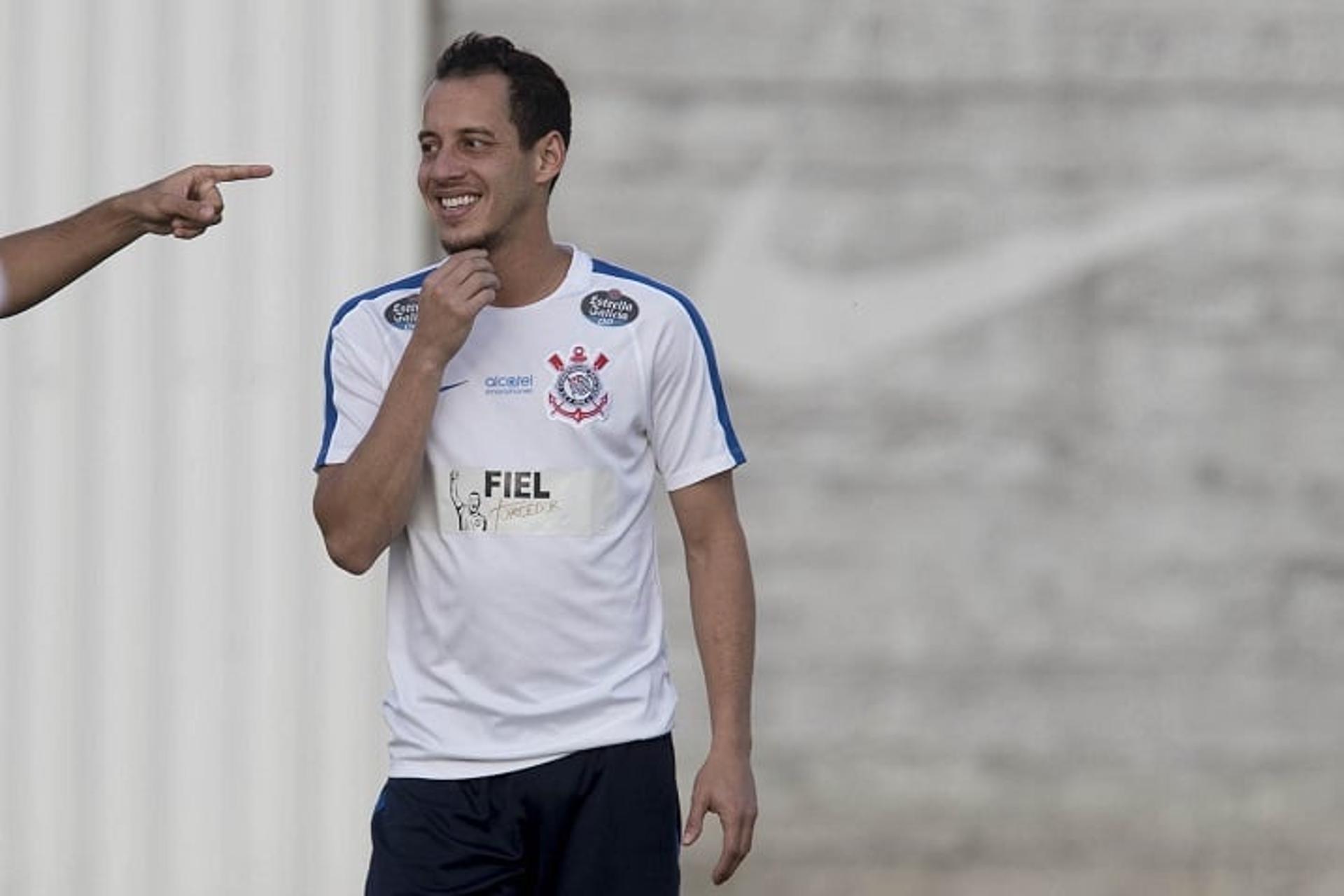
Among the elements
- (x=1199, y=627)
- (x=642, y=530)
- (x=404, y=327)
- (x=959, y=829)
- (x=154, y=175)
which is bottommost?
(x=959, y=829)

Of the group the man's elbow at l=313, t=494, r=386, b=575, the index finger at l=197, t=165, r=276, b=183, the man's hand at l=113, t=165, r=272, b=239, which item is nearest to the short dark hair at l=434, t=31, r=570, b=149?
the index finger at l=197, t=165, r=276, b=183

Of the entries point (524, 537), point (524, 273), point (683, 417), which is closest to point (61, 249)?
point (524, 273)

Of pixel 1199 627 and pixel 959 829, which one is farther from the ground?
pixel 1199 627

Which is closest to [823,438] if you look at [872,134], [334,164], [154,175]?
[872,134]

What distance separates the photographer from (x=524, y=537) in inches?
152

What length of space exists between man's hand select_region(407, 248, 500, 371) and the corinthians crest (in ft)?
0.55

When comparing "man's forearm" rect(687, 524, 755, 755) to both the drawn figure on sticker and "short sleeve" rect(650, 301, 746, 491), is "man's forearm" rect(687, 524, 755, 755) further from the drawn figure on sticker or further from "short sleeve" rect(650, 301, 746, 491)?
the drawn figure on sticker

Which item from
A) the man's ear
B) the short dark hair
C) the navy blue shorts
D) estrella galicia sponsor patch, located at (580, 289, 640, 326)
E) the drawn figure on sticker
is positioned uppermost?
the short dark hair

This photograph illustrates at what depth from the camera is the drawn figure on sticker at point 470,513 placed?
3854 millimetres

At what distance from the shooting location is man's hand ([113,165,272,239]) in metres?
3.75

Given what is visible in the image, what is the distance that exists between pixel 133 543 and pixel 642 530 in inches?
106

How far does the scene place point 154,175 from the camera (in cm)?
630

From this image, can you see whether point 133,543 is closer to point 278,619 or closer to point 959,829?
point 278,619

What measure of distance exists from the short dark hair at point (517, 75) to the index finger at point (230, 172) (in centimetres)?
37
